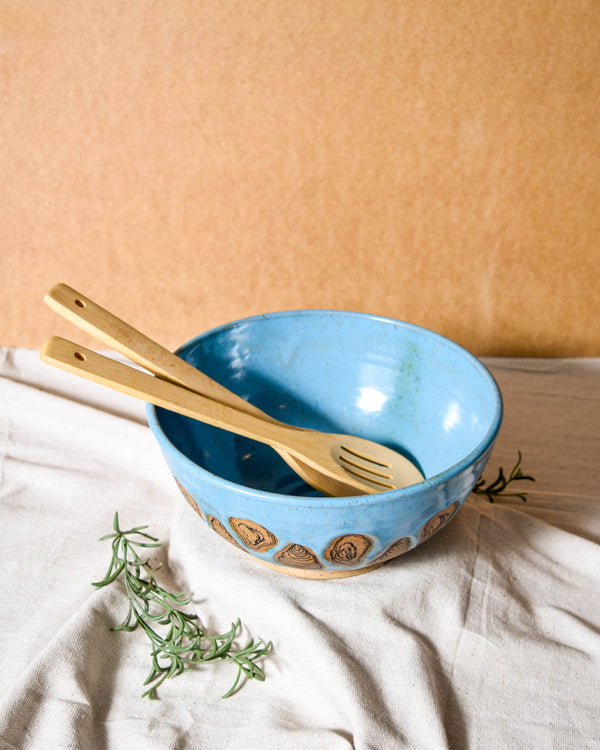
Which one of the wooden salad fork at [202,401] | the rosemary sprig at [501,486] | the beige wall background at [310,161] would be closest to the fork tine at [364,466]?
the wooden salad fork at [202,401]

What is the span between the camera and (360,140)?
2.86 feet

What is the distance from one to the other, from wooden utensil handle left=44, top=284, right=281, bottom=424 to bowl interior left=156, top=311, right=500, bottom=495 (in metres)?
0.05

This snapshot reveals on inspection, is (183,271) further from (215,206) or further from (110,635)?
(110,635)

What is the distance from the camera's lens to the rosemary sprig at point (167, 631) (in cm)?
51

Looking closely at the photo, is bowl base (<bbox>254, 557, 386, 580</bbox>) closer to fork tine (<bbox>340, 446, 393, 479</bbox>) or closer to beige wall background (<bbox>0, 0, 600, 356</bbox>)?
fork tine (<bbox>340, 446, 393, 479</bbox>)

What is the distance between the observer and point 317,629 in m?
0.52

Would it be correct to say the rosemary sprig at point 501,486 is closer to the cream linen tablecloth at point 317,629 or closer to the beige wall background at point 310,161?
the cream linen tablecloth at point 317,629

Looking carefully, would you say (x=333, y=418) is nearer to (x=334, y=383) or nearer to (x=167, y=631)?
(x=334, y=383)

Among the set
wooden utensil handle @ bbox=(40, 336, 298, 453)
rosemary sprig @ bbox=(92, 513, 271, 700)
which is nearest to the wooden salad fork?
wooden utensil handle @ bbox=(40, 336, 298, 453)

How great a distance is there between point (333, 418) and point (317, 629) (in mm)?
242

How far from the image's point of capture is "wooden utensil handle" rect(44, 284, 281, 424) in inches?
20.1

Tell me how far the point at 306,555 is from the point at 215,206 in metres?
0.55

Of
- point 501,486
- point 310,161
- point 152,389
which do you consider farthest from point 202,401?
point 310,161

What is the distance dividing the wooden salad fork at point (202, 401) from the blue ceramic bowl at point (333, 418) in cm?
3
